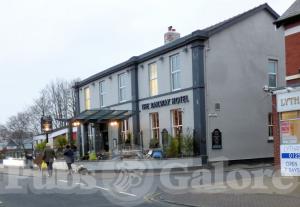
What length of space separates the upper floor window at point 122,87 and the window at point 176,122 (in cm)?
602

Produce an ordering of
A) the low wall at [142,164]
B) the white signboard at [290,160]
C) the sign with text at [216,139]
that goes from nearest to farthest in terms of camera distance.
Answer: the white signboard at [290,160], the low wall at [142,164], the sign with text at [216,139]

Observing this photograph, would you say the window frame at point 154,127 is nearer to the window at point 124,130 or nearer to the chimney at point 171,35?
the window at point 124,130

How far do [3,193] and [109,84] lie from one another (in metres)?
19.5

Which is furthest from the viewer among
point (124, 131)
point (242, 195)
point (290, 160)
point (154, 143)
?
point (124, 131)

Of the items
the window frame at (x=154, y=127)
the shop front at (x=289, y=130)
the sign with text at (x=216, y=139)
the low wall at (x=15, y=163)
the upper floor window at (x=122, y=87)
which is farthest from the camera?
the low wall at (x=15, y=163)

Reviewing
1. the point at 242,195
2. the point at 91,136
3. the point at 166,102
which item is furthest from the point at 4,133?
the point at 242,195

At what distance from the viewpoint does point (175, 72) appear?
2800 cm

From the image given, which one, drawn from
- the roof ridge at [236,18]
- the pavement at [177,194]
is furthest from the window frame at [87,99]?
the pavement at [177,194]

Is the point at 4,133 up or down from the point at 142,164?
up

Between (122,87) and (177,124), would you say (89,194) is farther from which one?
(122,87)

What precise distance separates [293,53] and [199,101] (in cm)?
726

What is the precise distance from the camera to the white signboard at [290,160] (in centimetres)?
1594

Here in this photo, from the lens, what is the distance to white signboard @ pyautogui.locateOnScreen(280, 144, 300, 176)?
15.9 m

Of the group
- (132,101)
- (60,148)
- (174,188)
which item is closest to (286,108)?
(174,188)
